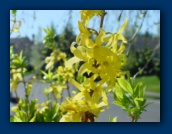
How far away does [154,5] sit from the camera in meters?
1.78

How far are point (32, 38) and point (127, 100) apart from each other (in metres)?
0.83

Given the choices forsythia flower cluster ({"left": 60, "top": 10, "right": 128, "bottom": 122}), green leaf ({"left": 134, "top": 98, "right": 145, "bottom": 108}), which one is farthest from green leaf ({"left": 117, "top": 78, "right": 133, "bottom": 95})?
forsythia flower cluster ({"left": 60, "top": 10, "right": 128, "bottom": 122})

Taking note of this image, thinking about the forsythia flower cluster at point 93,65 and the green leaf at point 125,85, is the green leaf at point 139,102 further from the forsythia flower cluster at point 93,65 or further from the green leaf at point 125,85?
the forsythia flower cluster at point 93,65

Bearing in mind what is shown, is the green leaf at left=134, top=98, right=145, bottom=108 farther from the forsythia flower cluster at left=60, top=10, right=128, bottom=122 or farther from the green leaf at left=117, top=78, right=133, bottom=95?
the forsythia flower cluster at left=60, top=10, right=128, bottom=122

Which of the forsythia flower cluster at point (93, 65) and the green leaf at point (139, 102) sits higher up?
the forsythia flower cluster at point (93, 65)

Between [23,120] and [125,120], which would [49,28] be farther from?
[125,120]

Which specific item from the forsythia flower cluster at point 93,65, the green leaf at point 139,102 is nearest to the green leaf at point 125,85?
the green leaf at point 139,102

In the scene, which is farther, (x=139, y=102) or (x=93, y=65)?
(x=139, y=102)

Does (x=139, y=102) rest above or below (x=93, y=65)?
below

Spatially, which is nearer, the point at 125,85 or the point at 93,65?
the point at 93,65

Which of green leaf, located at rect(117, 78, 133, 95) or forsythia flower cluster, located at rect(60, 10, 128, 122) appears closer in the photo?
forsythia flower cluster, located at rect(60, 10, 128, 122)

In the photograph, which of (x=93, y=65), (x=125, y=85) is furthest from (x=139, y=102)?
(x=93, y=65)

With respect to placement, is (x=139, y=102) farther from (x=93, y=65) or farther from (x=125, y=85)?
(x=93, y=65)

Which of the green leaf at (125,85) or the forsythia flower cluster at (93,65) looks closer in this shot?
the forsythia flower cluster at (93,65)
